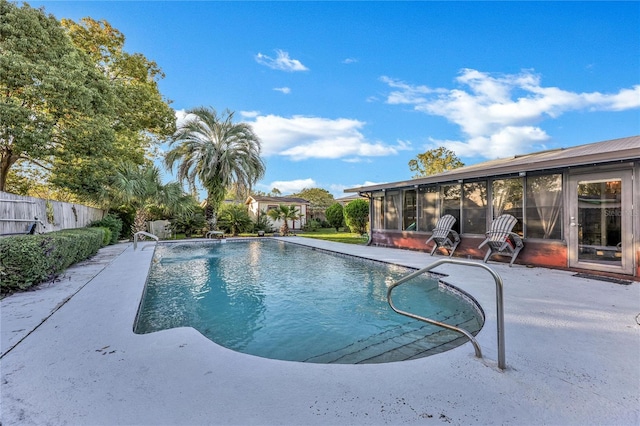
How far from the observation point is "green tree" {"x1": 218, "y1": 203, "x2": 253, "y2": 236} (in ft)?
63.4

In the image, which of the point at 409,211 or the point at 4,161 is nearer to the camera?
the point at 409,211

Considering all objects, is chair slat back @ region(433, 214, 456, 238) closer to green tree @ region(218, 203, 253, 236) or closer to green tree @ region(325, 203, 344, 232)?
green tree @ region(218, 203, 253, 236)

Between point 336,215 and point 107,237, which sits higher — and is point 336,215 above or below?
above

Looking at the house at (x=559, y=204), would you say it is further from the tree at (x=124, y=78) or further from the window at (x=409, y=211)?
the tree at (x=124, y=78)

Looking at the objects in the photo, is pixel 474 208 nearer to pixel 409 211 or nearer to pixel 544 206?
pixel 544 206

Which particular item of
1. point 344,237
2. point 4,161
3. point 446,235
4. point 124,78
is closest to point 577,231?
point 446,235

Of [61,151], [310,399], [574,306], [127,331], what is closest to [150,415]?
[310,399]

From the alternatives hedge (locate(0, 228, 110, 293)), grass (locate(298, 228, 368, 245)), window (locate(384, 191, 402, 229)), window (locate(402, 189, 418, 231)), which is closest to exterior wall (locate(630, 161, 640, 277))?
window (locate(402, 189, 418, 231))

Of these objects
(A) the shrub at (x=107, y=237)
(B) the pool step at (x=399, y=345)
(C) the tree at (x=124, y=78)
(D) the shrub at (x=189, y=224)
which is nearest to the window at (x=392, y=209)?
(B) the pool step at (x=399, y=345)

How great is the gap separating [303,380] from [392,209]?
10112 millimetres

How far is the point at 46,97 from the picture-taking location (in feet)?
34.0

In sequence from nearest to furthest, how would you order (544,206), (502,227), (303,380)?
1. (303,380)
2. (544,206)
3. (502,227)

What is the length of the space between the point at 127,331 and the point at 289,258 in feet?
23.9

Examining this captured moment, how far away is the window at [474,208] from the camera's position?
8625 millimetres
